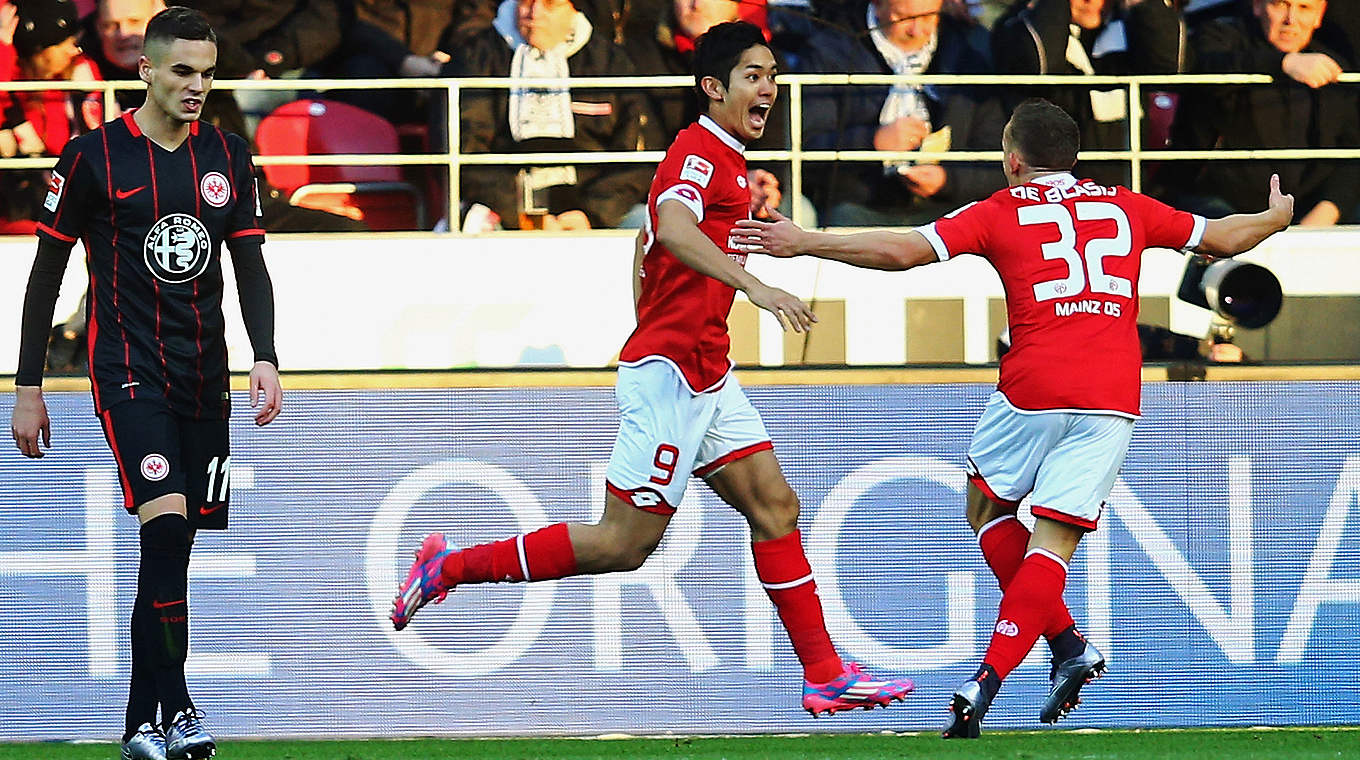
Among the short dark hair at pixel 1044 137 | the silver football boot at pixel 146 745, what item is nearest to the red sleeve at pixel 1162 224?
the short dark hair at pixel 1044 137

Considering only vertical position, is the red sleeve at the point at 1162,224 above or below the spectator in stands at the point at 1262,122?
below

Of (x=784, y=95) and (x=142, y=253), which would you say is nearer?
(x=142, y=253)

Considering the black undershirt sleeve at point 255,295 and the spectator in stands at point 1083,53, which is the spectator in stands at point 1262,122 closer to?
Result: the spectator in stands at point 1083,53

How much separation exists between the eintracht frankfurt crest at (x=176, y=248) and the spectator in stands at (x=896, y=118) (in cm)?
206

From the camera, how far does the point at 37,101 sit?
5.88m

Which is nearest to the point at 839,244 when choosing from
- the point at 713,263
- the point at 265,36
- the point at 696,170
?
the point at 713,263

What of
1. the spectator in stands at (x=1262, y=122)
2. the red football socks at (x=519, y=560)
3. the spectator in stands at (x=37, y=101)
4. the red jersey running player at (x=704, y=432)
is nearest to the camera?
the red jersey running player at (x=704, y=432)

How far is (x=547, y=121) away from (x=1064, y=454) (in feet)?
6.51

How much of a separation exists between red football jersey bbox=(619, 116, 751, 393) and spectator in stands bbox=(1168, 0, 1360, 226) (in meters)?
1.78

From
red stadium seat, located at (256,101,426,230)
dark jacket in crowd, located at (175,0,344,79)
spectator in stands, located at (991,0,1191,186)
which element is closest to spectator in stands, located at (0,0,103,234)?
Result: dark jacket in crowd, located at (175,0,344,79)

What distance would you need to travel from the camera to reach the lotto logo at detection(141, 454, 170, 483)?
14.5ft

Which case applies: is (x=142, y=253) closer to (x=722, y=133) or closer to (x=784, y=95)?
(x=722, y=133)

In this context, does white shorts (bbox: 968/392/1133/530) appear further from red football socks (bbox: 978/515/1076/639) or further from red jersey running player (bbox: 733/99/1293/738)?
red football socks (bbox: 978/515/1076/639)

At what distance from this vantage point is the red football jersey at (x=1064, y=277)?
470 cm
